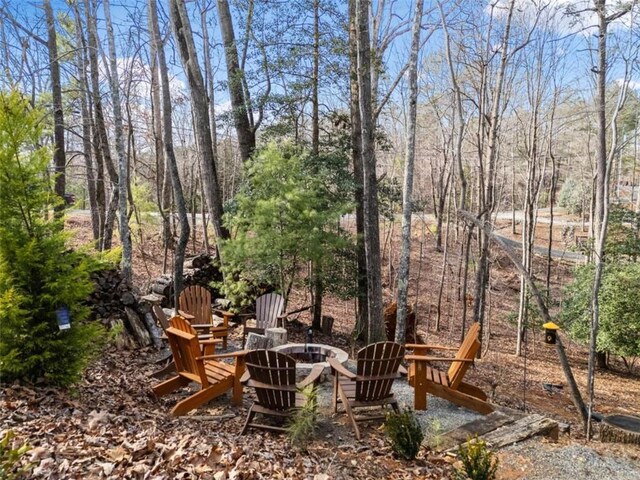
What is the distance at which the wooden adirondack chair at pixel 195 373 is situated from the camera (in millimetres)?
4141

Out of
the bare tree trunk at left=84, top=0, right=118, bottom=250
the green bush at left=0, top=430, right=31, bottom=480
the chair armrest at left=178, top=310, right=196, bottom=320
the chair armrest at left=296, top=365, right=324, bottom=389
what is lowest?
the chair armrest at left=296, top=365, right=324, bottom=389

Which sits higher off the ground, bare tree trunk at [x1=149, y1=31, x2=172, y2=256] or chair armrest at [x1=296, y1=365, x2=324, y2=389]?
bare tree trunk at [x1=149, y1=31, x2=172, y2=256]

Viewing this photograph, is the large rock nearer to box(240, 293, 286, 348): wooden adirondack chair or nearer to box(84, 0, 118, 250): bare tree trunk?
box(240, 293, 286, 348): wooden adirondack chair

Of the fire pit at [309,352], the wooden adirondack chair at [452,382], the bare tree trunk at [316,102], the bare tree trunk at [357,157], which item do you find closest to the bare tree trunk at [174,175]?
the bare tree trunk at [316,102]

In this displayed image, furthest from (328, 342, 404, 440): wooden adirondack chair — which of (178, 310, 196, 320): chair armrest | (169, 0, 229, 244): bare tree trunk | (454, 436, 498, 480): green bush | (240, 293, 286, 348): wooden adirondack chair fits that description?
(169, 0, 229, 244): bare tree trunk

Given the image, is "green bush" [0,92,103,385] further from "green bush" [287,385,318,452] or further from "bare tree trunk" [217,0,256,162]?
"bare tree trunk" [217,0,256,162]

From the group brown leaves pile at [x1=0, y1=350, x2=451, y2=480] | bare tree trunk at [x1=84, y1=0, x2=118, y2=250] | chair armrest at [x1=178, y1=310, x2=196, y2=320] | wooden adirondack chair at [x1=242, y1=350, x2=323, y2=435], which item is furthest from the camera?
bare tree trunk at [x1=84, y1=0, x2=118, y2=250]

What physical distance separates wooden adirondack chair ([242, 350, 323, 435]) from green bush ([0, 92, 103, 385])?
56.1 inches

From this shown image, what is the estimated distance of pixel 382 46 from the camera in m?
9.55

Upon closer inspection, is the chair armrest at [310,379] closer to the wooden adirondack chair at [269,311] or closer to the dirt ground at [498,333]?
the dirt ground at [498,333]

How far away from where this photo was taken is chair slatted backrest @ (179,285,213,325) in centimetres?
654

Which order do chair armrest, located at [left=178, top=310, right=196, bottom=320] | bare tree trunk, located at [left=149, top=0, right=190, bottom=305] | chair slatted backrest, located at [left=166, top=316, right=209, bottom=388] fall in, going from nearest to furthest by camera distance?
chair slatted backrest, located at [left=166, top=316, right=209, bottom=388] < chair armrest, located at [left=178, top=310, right=196, bottom=320] < bare tree trunk, located at [left=149, top=0, right=190, bottom=305]

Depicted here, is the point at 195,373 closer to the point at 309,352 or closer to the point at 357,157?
the point at 309,352

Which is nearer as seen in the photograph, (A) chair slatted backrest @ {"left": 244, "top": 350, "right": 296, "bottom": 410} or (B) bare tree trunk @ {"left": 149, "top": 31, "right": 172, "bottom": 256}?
(A) chair slatted backrest @ {"left": 244, "top": 350, "right": 296, "bottom": 410}
